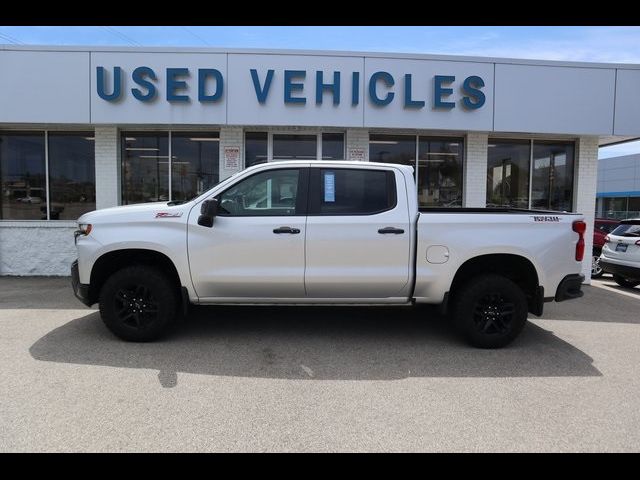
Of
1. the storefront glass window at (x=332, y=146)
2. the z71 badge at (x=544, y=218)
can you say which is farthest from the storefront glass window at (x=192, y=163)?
the z71 badge at (x=544, y=218)

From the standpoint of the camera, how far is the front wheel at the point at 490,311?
536cm

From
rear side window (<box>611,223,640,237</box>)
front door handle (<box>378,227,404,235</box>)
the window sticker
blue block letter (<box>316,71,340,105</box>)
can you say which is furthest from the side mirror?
rear side window (<box>611,223,640,237</box>)

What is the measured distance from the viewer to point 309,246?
17.3 feet

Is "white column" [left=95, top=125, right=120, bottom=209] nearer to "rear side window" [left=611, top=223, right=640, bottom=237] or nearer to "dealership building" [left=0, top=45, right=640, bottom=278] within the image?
"dealership building" [left=0, top=45, right=640, bottom=278]

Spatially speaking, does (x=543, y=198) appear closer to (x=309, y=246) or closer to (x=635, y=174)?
(x=309, y=246)

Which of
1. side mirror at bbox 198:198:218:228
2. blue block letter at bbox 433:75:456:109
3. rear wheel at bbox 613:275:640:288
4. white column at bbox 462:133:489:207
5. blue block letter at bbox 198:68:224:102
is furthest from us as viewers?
rear wheel at bbox 613:275:640:288

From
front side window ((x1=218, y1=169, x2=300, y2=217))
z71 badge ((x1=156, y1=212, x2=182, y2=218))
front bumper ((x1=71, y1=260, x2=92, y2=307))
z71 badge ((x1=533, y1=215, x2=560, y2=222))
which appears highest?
front side window ((x1=218, y1=169, x2=300, y2=217))

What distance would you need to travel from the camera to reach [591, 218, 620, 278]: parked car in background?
11.6 metres

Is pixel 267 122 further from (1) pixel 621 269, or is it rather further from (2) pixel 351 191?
(1) pixel 621 269

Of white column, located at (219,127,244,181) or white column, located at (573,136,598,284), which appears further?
white column, located at (573,136,598,284)

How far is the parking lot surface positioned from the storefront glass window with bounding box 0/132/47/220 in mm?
4225

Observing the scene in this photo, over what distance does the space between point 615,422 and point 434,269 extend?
2.22m

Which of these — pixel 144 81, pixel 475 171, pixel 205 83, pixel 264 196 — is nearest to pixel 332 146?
pixel 205 83
